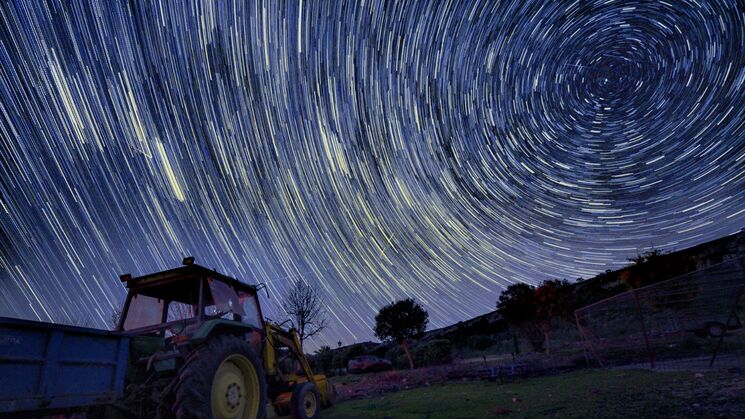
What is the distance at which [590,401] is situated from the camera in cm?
679

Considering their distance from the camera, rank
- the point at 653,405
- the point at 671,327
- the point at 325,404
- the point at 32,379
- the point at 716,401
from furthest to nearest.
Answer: the point at 671,327, the point at 325,404, the point at 653,405, the point at 716,401, the point at 32,379

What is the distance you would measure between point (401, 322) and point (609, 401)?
119ft

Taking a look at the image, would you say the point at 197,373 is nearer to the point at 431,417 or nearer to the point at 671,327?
the point at 431,417

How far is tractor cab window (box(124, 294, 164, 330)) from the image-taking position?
6.98 m

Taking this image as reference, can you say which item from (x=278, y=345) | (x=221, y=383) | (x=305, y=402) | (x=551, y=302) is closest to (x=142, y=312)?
(x=221, y=383)

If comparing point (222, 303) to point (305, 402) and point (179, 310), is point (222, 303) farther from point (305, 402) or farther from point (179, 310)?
point (305, 402)

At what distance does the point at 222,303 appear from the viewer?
7.32 meters

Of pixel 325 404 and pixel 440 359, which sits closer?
pixel 325 404

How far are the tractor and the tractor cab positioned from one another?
2 cm

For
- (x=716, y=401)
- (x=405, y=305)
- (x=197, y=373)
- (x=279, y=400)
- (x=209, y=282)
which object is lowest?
(x=716, y=401)

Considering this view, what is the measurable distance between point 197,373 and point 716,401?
23.6 feet

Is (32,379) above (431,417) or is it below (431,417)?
above

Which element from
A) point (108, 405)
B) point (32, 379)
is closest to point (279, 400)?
point (108, 405)

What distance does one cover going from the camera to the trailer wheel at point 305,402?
7570 millimetres
